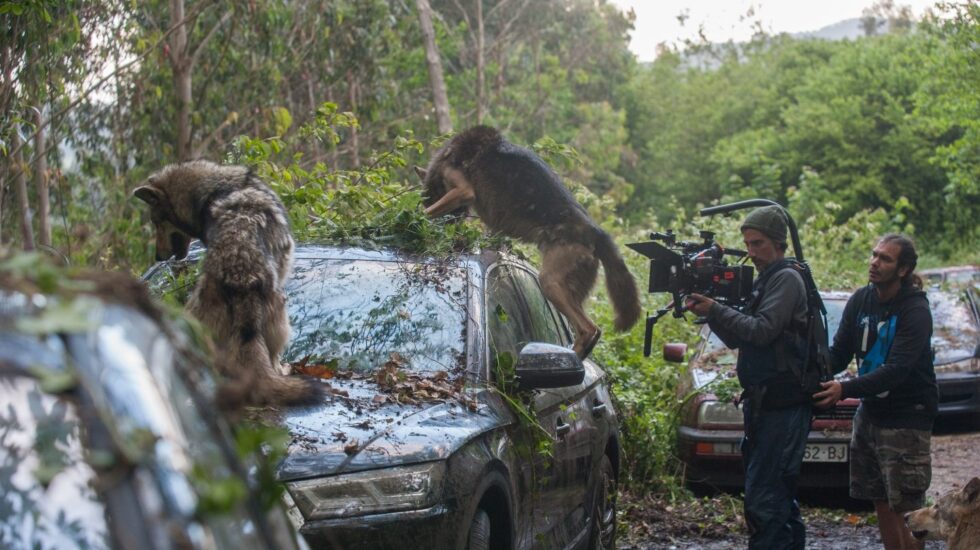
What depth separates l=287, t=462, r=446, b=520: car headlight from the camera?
403cm

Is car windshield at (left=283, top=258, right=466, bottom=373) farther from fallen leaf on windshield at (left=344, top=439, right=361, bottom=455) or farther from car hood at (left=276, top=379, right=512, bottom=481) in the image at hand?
fallen leaf on windshield at (left=344, top=439, right=361, bottom=455)

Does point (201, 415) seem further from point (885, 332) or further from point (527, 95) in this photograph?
point (527, 95)

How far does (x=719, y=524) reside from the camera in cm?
890

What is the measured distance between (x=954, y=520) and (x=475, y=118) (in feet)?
83.4

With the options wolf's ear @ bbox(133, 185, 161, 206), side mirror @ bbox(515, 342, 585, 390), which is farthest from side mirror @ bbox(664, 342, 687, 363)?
wolf's ear @ bbox(133, 185, 161, 206)

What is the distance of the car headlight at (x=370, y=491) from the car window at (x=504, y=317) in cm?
116

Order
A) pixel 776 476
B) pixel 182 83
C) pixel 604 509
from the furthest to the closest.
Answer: pixel 182 83, pixel 604 509, pixel 776 476

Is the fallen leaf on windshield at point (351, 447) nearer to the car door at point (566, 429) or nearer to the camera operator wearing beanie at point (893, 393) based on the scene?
the car door at point (566, 429)

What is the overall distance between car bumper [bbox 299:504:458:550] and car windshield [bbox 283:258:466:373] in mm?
1073

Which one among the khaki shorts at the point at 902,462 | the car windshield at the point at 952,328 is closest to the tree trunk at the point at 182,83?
the car windshield at the point at 952,328

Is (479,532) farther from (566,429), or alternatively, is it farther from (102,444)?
(102,444)

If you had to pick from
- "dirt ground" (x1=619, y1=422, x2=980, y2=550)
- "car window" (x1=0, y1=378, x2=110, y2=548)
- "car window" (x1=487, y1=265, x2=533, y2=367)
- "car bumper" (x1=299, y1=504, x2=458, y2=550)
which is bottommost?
"dirt ground" (x1=619, y1=422, x2=980, y2=550)

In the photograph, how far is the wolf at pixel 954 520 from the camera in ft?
17.3

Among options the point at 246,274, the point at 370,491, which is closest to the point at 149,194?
the point at 246,274
